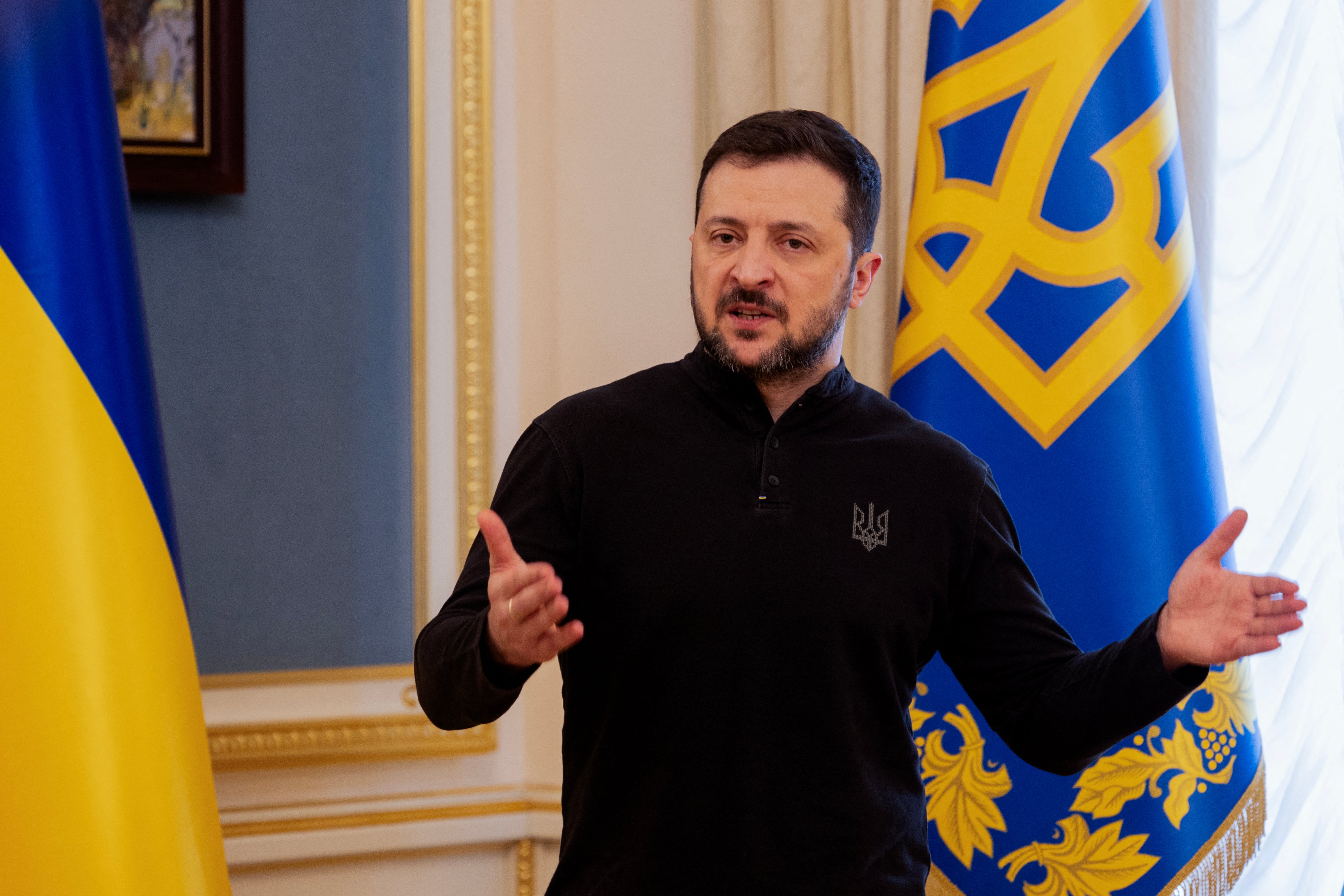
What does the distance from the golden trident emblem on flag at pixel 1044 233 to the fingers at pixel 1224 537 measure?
52 centimetres

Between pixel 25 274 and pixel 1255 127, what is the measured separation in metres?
1.93

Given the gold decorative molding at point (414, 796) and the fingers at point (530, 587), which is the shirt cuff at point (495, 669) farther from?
the gold decorative molding at point (414, 796)

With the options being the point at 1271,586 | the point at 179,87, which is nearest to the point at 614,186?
the point at 179,87

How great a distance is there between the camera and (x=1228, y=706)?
1.59 metres

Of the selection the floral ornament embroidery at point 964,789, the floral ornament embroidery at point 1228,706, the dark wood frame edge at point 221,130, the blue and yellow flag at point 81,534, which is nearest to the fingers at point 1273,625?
the floral ornament embroidery at point 1228,706

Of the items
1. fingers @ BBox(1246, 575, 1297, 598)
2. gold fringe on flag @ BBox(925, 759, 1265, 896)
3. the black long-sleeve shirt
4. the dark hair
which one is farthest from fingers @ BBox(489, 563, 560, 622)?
gold fringe on flag @ BBox(925, 759, 1265, 896)

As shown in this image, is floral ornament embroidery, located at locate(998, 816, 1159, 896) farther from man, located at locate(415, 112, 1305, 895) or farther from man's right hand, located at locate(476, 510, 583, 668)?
man's right hand, located at locate(476, 510, 583, 668)

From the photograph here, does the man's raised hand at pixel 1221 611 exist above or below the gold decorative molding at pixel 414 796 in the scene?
above

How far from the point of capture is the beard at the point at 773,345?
4.38 feet

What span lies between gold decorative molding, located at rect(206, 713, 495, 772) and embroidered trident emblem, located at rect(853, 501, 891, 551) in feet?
A: 3.58

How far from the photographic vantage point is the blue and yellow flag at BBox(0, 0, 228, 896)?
130 cm

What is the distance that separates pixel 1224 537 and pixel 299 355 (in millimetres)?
1576

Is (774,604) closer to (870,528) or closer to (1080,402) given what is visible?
(870,528)

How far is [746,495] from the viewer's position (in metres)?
1.29
